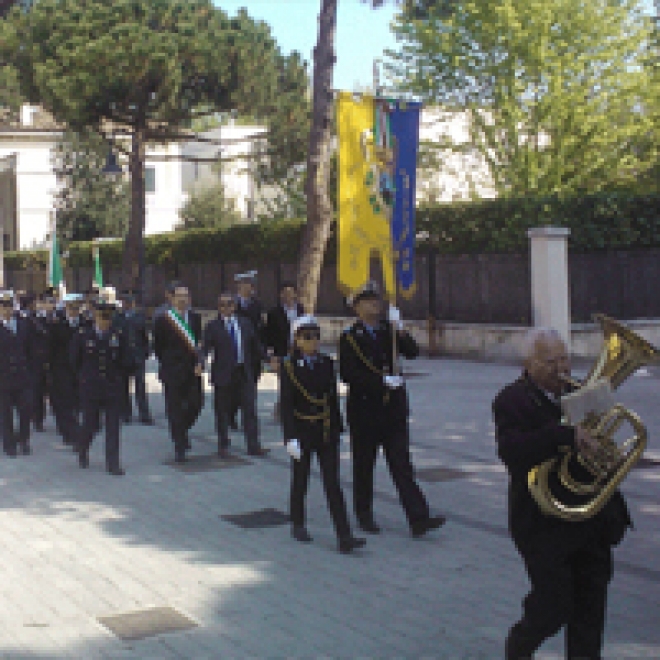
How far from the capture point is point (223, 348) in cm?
1184

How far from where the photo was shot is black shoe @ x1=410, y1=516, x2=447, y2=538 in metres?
8.16

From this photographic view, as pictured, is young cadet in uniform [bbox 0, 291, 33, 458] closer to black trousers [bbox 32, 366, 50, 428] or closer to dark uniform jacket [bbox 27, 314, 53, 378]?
dark uniform jacket [bbox 27, 314, 53, 378]

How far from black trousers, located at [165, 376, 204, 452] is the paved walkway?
1.02 ft

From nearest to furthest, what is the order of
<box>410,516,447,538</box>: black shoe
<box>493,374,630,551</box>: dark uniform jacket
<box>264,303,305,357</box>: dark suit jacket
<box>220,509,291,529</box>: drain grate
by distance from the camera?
1. <box>493,374,630,551</box>: dark uniform jacket
2. <box>410,516,447,538</box>: black shoe
3. <box>220,509,291,529</box>: drain grate
4. <box>264,303,305,357</box>: dark suit jacket

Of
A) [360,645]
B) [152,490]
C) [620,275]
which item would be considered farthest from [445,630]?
[620,275]

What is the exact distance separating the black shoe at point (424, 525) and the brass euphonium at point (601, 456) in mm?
3400

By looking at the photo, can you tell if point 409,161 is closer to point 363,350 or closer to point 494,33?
point 363,350

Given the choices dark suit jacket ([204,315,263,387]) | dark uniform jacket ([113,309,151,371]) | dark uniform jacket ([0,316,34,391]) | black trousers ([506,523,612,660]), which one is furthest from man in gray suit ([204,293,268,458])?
black trousers ([506,523,612,660])

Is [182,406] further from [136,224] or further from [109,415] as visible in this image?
[136,224]

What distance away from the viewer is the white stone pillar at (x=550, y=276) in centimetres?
1970

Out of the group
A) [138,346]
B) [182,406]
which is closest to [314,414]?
[182,406]

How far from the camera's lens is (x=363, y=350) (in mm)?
8430

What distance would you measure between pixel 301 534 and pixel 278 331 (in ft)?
15.3

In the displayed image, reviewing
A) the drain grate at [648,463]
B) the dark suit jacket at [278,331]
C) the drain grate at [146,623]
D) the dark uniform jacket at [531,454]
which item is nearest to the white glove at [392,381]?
the drain grate at [146,623]
